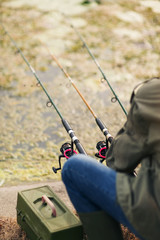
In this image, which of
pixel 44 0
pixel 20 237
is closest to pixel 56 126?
pixel 20 237

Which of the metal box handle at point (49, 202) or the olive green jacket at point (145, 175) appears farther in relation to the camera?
the metal box handle at point (49, 202)

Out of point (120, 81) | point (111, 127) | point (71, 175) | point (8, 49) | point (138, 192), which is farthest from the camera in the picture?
point (8, 49)

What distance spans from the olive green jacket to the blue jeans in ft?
0.13

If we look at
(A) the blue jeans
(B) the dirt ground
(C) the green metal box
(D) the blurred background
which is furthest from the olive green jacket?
(D) the blurred background

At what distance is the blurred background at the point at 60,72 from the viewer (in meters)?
3.89

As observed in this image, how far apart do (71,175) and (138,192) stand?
0.98 feet

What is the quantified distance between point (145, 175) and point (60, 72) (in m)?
3.71

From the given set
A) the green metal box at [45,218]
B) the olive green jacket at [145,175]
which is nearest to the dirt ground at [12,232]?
the green metal box at [45,218]

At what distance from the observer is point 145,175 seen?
5.76ft

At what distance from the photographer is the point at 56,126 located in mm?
4270

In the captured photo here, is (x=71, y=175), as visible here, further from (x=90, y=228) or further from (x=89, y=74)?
(x=89, y=74)

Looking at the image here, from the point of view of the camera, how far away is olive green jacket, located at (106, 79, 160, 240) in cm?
174

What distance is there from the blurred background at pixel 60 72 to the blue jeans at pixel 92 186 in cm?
133

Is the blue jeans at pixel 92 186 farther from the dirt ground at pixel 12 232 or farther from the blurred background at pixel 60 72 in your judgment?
the blurred background at pixel 60 72
